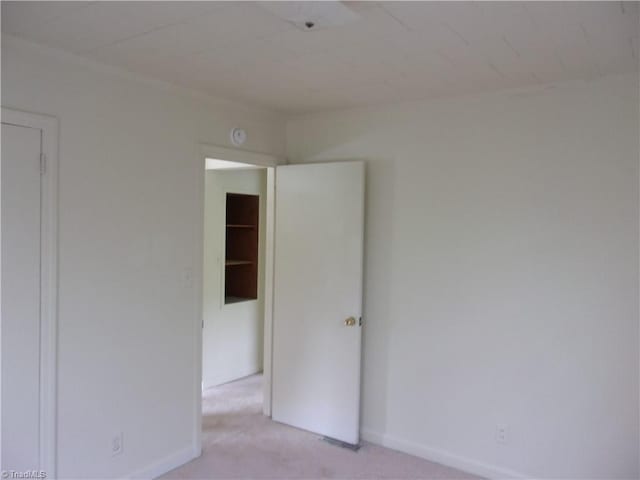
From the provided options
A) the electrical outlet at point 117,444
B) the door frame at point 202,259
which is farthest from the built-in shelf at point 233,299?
the electrical outlet at point 117,444

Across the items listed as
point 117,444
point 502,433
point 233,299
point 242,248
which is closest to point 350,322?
point 502,433

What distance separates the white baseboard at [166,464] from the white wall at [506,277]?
4.20 feet

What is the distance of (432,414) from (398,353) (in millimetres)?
452

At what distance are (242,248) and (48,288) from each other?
300 cm

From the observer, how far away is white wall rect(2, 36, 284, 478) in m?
2.49

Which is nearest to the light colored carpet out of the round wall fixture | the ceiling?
the round wall fixture

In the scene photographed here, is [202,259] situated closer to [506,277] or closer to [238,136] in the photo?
[238,136]

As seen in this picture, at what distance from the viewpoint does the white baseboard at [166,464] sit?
9.52ft

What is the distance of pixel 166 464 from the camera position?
3.04 metres

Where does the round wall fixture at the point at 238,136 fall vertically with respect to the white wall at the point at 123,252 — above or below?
above

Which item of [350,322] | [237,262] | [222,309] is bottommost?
[222,309]

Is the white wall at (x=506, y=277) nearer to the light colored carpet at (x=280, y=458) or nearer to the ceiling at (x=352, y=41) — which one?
the light colored carpet at (x=280, y=458)

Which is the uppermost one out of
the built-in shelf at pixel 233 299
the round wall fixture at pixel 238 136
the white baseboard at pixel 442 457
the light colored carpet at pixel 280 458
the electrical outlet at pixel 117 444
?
the round wall fixture at pixel 238 136

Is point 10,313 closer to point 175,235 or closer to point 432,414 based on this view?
point 175,235
